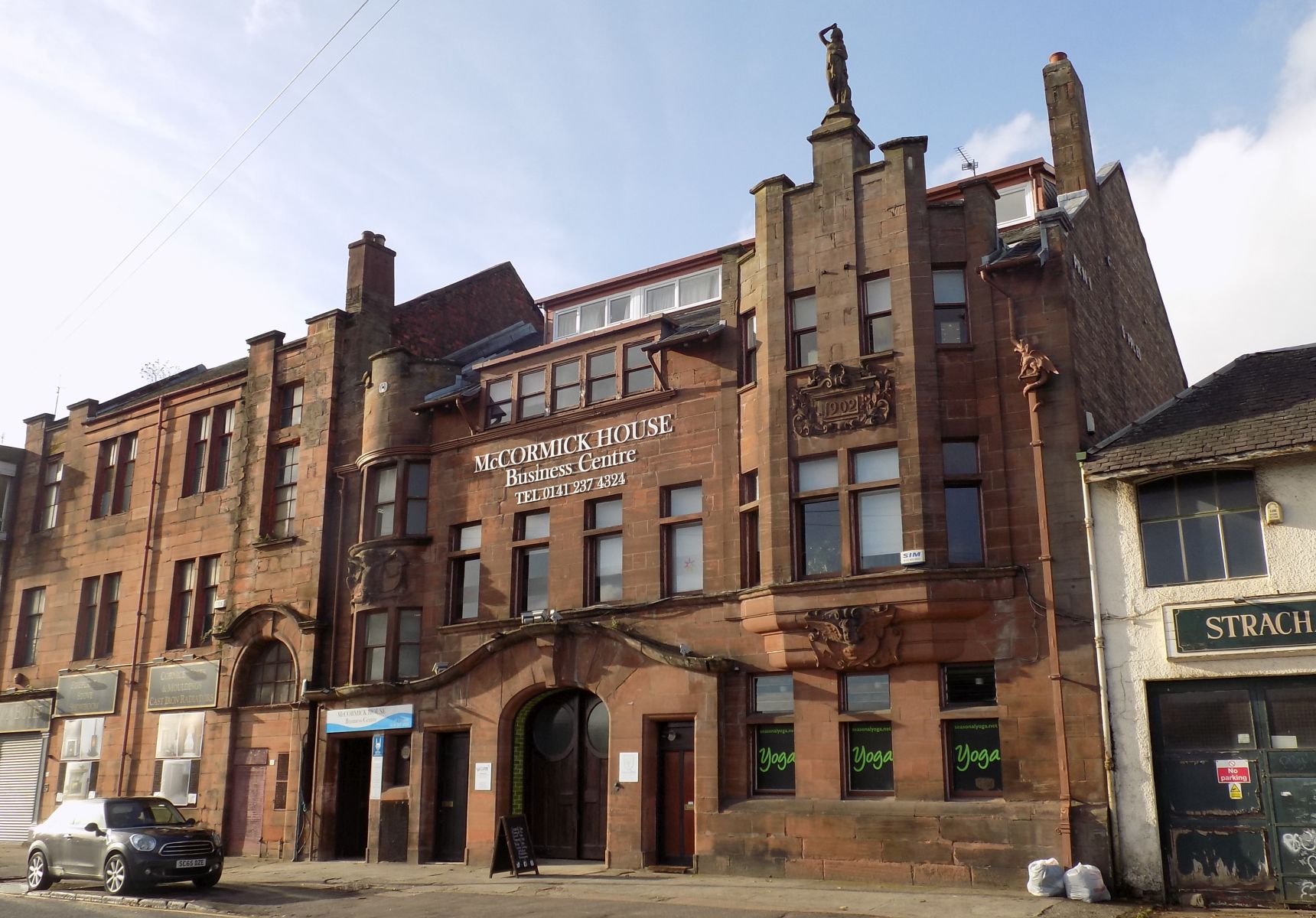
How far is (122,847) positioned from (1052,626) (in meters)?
16.6

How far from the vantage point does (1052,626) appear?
1808cm

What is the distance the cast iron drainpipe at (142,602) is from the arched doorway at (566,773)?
45.3 feet

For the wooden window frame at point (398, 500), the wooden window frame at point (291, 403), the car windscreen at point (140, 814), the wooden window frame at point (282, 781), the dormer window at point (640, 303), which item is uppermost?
the dormer window at point (640, 303)

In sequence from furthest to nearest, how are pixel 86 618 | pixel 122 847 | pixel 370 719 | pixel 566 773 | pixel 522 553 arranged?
pixel 86 618 → pixel 370 719 → pixel 522 553 → pixel 566 773 → pixel 122 847

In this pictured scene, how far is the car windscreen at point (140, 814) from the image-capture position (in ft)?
Answer: 69.7

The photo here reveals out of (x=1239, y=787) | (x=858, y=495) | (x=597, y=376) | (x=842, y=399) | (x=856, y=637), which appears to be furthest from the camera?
(x=597, y=376)

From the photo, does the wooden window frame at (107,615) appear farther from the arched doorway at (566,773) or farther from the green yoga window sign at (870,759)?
the green yoga window sign at (870,759)

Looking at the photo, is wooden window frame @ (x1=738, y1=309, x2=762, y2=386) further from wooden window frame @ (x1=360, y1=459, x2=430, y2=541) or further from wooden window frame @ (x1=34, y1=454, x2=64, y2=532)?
wooden window frame @ (x1=34, y1=454, x2=64, y2=532)

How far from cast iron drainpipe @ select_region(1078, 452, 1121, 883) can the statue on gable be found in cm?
874

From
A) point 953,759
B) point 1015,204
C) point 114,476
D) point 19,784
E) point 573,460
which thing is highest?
point 1015,204

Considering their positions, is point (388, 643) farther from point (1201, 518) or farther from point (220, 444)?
point (1201, 518)

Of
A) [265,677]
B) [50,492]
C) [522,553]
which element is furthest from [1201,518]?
[50,492]

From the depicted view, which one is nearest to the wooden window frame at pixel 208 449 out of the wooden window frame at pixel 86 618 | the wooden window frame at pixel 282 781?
the wooden window frame at pixel 86 618

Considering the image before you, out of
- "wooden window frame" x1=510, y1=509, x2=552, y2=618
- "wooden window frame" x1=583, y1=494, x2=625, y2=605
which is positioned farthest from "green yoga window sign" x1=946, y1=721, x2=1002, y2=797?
"wooden window frame" x1=510, y1=509, x2=552, y2=618
